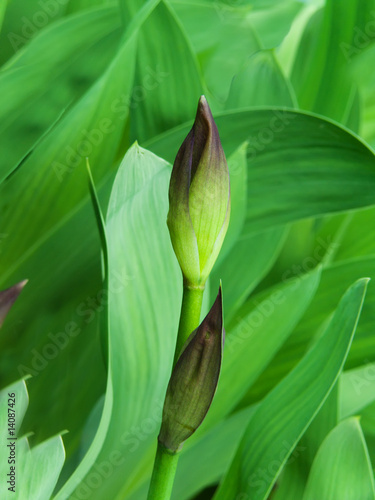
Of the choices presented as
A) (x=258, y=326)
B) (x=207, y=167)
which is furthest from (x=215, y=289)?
(x=207, y=167)

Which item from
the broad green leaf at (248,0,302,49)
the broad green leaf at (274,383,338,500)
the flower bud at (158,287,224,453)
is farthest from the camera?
the broad green leaf at (248,0,302,49)

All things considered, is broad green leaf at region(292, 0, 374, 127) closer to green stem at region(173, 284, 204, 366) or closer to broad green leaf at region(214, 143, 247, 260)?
broad green leaf at region(214, 143, 247, 260)

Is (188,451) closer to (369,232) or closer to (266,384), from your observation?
(266,384)

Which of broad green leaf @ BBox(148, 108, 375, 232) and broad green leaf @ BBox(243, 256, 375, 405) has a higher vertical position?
broad green leaf @ BBox(148, 108, 375, 232)

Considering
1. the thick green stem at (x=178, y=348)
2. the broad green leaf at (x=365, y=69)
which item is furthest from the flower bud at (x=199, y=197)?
the broad green leaf at (x=365, y=69)

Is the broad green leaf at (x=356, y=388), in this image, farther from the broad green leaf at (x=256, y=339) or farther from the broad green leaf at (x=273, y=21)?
the broad green leaf at (x=273, y=21)

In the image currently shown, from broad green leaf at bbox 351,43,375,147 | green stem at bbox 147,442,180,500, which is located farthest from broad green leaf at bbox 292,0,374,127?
green stem at bbox 147,442,180,500

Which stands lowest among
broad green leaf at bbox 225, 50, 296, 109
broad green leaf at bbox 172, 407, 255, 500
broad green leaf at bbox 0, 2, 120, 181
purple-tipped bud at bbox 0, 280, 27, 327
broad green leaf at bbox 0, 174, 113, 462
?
broad green leaf at bbox 172, 407, 255, 500

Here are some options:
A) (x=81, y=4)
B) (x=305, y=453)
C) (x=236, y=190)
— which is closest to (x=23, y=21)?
(x=81, y=4)
